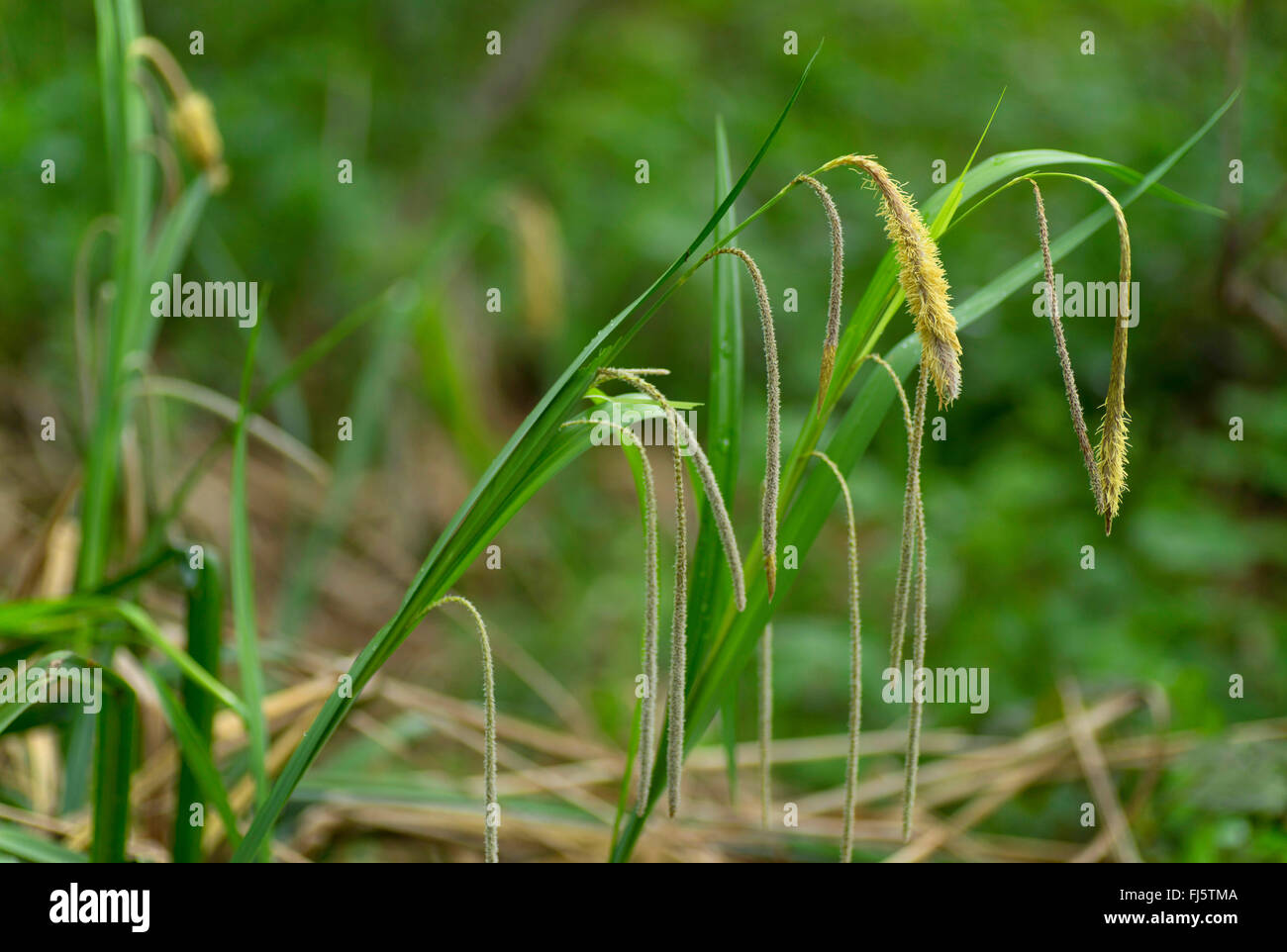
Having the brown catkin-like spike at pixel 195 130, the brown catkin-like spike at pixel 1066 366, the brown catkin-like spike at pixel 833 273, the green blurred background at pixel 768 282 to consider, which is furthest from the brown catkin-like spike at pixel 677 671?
the brown catkin-like spike at pixel 195 130

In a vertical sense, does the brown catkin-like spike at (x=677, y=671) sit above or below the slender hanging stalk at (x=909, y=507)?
below

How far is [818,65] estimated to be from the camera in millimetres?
3225

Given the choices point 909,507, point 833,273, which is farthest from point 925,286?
point 909,507

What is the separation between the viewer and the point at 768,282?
8.71 ft

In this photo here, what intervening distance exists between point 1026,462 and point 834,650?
0.64m

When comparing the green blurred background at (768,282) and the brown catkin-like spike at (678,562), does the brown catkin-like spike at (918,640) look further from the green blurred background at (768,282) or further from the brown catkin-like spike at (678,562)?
the green blurred background at (768,282)

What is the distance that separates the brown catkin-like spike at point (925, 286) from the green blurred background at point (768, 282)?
31.6 inches

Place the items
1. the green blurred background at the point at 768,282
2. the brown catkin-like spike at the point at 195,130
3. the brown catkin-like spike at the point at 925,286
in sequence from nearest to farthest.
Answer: the brown catkin-like spike at the point at 925,286, the brown catkin-like spike at the point at 195,130, the green blurred background at the point at 768,282

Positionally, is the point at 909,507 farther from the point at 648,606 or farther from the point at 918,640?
the point at 648,606

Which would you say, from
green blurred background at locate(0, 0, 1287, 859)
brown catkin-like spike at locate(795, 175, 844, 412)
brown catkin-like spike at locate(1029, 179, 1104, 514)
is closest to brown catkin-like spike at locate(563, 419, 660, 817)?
brown catkin-like spike at locate(795, 175, 844, 412)

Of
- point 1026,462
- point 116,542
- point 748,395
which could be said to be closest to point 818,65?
point 748,395

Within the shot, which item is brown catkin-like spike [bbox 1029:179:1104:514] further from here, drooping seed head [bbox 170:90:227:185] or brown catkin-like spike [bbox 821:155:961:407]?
drooping seed head [bbox 170:90:227:185]

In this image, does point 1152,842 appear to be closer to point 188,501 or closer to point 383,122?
point 188,501

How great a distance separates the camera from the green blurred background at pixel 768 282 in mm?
1869
